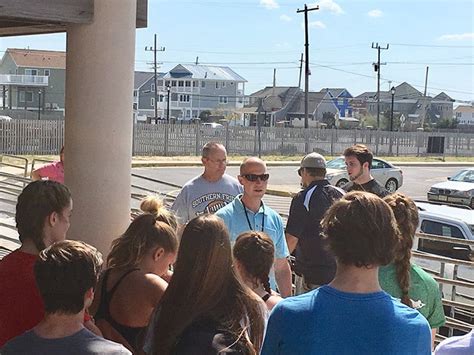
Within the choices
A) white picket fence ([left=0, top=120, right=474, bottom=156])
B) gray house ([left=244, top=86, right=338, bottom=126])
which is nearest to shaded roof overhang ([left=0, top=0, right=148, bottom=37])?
white picket fence ([left=0, top=120, right=474, bottom=156])

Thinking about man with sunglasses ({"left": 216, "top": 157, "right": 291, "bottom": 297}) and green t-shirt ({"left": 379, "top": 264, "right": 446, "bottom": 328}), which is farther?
man with sunglasses ({"left": 216, "top": 157, "right": 291, "bottom": 297})

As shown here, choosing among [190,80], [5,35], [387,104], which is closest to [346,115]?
[387,104]

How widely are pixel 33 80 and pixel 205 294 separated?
83.0 metres

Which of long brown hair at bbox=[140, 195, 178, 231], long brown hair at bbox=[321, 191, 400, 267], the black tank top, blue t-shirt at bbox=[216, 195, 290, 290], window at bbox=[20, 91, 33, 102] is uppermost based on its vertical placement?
window at bbox=[20, 91, 33, 102]

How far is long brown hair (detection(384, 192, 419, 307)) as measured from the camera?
333cm

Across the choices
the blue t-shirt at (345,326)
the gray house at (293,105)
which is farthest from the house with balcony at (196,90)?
the blue t-shirt at (345,326)

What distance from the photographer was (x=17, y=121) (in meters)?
37.5

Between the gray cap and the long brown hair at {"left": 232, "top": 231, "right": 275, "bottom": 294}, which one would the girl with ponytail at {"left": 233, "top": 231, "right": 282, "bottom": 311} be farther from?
the gray cap

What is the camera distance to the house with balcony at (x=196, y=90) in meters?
113

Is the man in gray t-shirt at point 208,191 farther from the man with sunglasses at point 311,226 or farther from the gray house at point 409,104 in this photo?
the gray house at point 409,104

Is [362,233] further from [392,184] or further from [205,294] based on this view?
[392,184]

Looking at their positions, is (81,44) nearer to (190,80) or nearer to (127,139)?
(127,139)

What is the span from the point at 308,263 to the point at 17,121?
34.6 metres

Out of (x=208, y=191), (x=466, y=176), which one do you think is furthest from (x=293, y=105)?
(x=208, y=191)
